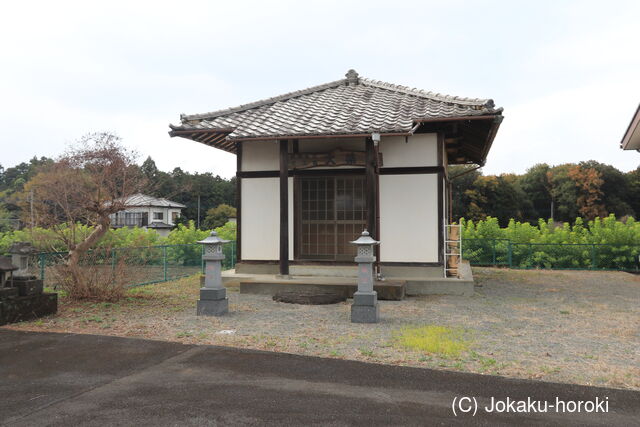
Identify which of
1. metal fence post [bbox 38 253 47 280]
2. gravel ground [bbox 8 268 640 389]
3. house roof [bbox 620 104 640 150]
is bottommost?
gravel ground [bbox 8 268 640 389]

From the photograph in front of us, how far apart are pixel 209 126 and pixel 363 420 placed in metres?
8.41

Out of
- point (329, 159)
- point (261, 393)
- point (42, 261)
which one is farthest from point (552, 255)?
point (42, 261)

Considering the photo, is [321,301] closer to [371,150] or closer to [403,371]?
[371,150]

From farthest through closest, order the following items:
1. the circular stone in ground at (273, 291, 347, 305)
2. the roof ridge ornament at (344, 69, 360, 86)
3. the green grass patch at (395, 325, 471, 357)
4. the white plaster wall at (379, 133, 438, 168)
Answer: the roof ridge ornament at (344, 69, 360, 86) → the white plaster wall at (379, 133, 438, 168) → the circular stone in ground at (273, 291, 347, 305) → the green grass patch at (395, 325, 471, 357)

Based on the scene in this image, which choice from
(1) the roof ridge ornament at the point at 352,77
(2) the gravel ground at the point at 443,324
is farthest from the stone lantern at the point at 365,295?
(1) the roof ridge ornament at the point at 352,77

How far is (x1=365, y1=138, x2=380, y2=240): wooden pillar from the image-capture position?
30.2 ft

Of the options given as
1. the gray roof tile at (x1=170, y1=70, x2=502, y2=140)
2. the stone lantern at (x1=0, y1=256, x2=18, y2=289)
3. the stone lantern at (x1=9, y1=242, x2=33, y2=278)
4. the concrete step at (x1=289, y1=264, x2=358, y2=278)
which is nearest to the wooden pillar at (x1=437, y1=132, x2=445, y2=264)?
the gray roof tile at (x1=170, y1=70, x2=502, y2=140)

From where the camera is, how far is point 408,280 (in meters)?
9.80

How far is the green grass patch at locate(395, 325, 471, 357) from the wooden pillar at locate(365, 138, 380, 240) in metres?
2.97

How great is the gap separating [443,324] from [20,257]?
22.5 ft

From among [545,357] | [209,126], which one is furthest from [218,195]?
[545,357]

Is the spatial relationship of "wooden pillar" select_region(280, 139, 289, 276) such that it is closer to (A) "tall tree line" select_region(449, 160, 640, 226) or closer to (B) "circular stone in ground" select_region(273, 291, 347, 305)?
(B) "circular stone in ground" select_region(273, 291, 347, 305)

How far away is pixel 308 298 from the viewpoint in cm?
875

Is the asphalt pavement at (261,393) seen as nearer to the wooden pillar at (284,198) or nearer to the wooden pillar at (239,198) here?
the wooden pillar at (284,198)
